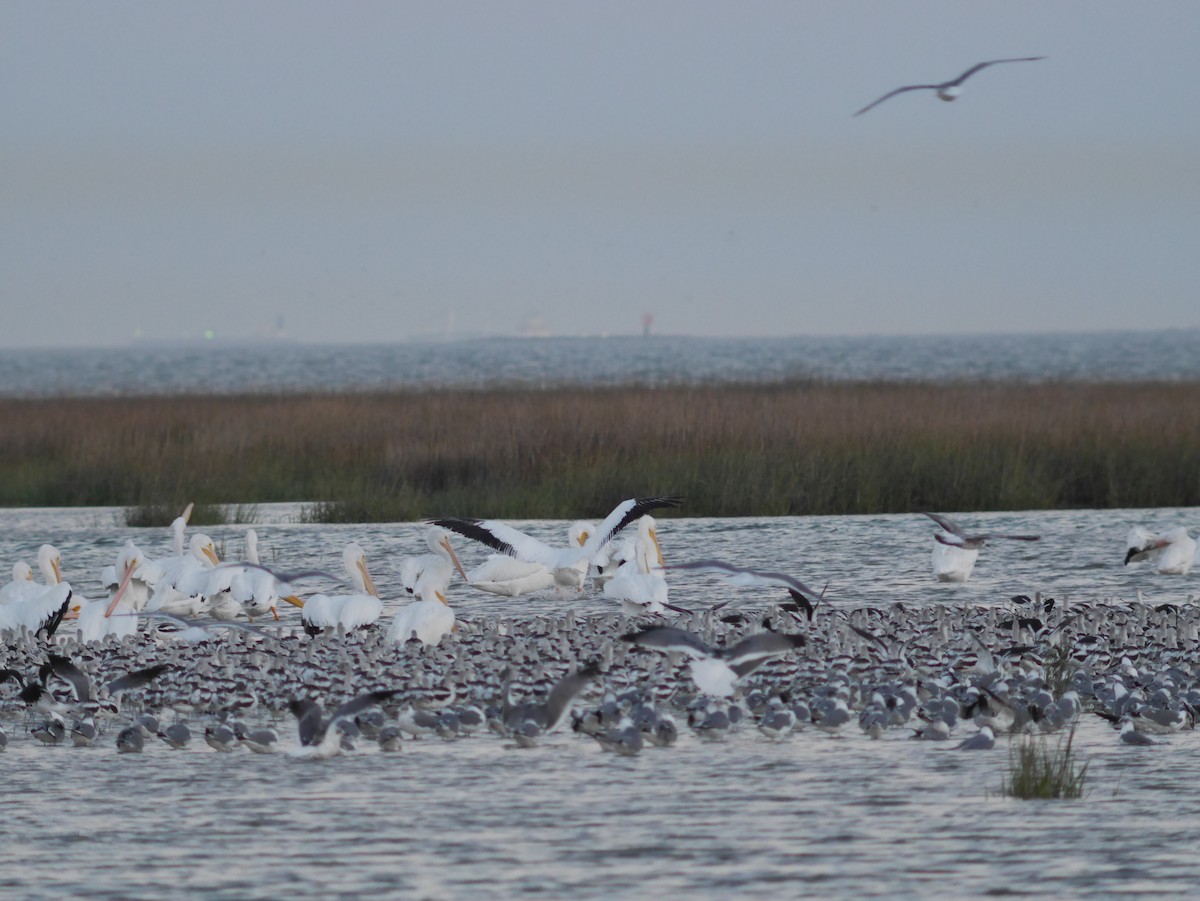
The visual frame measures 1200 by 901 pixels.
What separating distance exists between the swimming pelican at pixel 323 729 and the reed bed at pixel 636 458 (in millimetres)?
9809

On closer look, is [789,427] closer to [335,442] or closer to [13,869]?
[335,442]

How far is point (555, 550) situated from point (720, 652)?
3954mm

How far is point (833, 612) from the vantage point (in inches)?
381

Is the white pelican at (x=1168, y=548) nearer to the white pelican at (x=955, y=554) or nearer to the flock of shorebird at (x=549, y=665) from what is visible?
the white pelican at (x=955, y=554)

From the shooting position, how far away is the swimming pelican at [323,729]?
6.70 m

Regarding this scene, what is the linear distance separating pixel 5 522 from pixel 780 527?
7654mm

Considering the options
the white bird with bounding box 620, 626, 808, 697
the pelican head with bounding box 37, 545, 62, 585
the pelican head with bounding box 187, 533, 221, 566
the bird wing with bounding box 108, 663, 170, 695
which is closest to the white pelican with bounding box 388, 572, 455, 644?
the bird wing with bounding box 108, 663, 170, 695

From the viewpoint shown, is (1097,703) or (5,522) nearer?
(1097,703)

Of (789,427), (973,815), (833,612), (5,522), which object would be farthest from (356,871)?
(789,427)

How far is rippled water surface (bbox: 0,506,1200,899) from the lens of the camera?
16.6ft

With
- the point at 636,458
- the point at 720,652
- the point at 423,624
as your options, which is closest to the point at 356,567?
the point at 423,624

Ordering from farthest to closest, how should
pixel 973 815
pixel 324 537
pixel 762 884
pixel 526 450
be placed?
pixel 526 450, pixel 324 537, pixel 973 815, pixel 762 884

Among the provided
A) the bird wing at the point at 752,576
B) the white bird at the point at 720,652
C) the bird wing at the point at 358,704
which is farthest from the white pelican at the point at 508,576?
the bird wing at the point at 358,704

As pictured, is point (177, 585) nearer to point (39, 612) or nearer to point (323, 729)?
point (39, 612)
